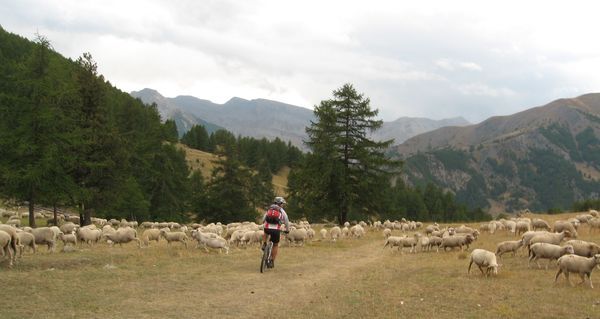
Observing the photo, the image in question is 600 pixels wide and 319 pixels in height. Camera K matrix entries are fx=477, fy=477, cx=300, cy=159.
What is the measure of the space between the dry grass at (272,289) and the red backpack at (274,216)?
1845 mm

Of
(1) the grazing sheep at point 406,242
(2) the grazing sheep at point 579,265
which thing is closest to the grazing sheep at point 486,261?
(2) the grazing sheep at point 579,265

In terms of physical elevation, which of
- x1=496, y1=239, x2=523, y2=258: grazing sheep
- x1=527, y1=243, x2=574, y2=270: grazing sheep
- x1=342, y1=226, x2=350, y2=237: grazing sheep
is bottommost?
x1=342, y1=226, x2=350, y2=237: grazing sheep

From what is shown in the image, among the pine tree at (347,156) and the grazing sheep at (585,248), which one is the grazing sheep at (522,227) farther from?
the pine tree at (347,156)

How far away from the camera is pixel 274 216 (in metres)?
17.2

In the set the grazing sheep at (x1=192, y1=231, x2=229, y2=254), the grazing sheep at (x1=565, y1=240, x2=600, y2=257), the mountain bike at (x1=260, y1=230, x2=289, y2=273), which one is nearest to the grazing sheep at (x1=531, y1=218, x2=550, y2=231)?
the grazing sheep at (x1=565, y1=240, x2=600, y2=257)

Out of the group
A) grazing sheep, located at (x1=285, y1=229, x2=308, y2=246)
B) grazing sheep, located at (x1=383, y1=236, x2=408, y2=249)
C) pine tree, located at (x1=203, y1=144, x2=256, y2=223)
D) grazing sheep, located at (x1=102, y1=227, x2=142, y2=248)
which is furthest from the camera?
pine tree, located at (x1=203, y1=144, x2=256, y2=223)

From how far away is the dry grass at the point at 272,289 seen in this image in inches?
452

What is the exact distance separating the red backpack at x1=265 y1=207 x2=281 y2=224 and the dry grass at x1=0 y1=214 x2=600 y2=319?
72.6 inches

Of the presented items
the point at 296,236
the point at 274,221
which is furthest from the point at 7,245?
the point at 296,236

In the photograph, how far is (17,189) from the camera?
28.6 metres

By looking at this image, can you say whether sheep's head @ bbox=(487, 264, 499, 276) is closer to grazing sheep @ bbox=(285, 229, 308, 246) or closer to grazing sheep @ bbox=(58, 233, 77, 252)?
grazing sheep @ bbox=(285, 229, 308, 246)

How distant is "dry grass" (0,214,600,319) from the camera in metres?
11.5

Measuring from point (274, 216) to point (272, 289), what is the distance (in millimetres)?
3503

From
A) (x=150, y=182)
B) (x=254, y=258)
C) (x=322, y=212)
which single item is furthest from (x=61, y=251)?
(x=150, y=182)
